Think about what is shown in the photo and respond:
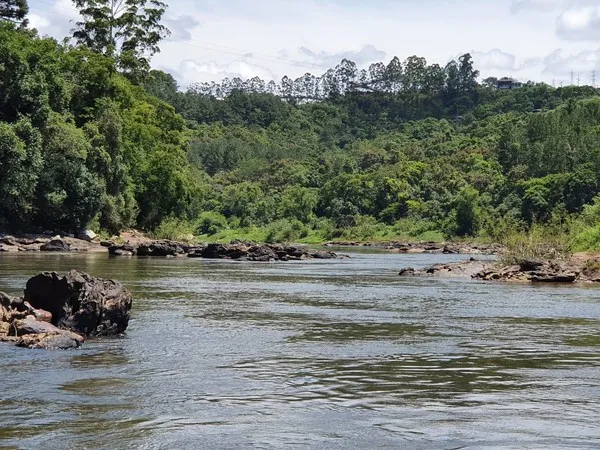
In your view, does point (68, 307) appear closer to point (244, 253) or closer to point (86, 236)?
point (244, 253)

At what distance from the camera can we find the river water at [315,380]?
424 inches

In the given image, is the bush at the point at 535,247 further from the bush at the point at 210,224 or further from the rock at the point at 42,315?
the bush at the point at 210,224

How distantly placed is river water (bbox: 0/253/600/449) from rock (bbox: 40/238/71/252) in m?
35.5

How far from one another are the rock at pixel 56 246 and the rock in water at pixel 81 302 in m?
42.1

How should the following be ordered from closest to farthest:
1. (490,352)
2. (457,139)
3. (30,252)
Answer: (490,352), (30,252), (457,139)

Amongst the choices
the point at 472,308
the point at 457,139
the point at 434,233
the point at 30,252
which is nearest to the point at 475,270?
the point at 472,308

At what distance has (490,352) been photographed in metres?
18.0

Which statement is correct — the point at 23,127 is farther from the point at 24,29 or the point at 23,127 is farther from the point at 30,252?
the point at 24,29

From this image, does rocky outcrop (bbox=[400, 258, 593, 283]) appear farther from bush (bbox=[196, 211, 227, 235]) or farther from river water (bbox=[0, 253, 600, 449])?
bush (bbox=[196, 211, 227, 235])

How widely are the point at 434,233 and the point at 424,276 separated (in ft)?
273

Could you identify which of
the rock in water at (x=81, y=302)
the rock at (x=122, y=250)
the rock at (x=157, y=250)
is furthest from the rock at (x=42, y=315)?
the rock at (x=157, y=250)

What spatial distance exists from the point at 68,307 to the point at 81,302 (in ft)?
1.20

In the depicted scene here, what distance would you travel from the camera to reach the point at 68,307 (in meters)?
19.4

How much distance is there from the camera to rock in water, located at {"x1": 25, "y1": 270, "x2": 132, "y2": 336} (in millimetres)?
19312
